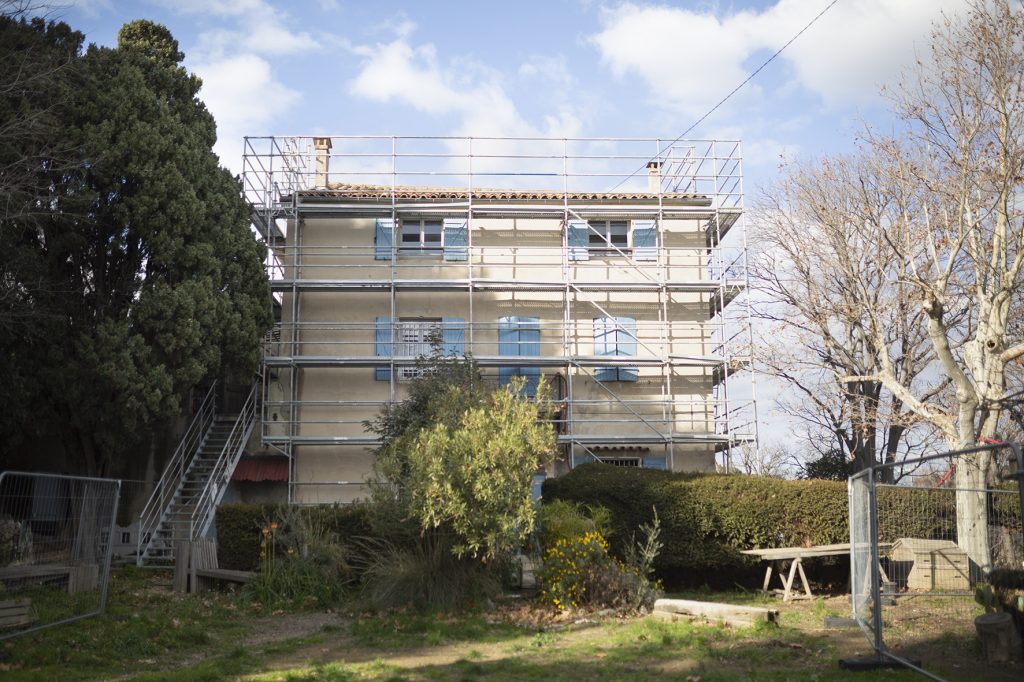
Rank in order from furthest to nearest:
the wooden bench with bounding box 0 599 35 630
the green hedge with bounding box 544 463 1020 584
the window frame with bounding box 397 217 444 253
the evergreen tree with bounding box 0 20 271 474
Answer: the window frame with bounding box 397 217 444 253
the evergreen tree with bounding box 0 20 271 474
the green hedge with bounding box 544 463 1020 584
the wooden bench with bounding box 0 599 35 630

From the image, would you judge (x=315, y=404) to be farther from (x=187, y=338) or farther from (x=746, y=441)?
(x=746, y=441)

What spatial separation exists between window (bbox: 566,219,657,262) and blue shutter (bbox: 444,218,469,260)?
2.91 meters

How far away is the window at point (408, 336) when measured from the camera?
2469 centimetres

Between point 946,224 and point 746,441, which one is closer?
point 946,224

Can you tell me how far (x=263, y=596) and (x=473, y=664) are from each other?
596 centimetres

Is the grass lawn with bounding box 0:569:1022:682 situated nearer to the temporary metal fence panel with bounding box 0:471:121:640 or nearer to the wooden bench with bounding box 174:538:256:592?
the temporary metal fence panel with bounding box 0:471:121:640

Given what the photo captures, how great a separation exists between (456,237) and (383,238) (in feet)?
6.73

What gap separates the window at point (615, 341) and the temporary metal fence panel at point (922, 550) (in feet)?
36.1

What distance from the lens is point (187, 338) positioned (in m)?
19.3

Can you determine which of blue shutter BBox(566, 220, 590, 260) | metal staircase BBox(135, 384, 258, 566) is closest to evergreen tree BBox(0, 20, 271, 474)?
metal staircase BBox(135, 384, 258, 566)

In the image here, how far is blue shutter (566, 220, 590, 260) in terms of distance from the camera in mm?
25750

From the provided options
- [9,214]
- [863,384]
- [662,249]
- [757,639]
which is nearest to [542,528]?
[757,639]

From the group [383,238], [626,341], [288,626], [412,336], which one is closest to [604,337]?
[626,341]

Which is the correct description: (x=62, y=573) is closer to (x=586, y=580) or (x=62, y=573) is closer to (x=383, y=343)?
(x=586, y=580)
